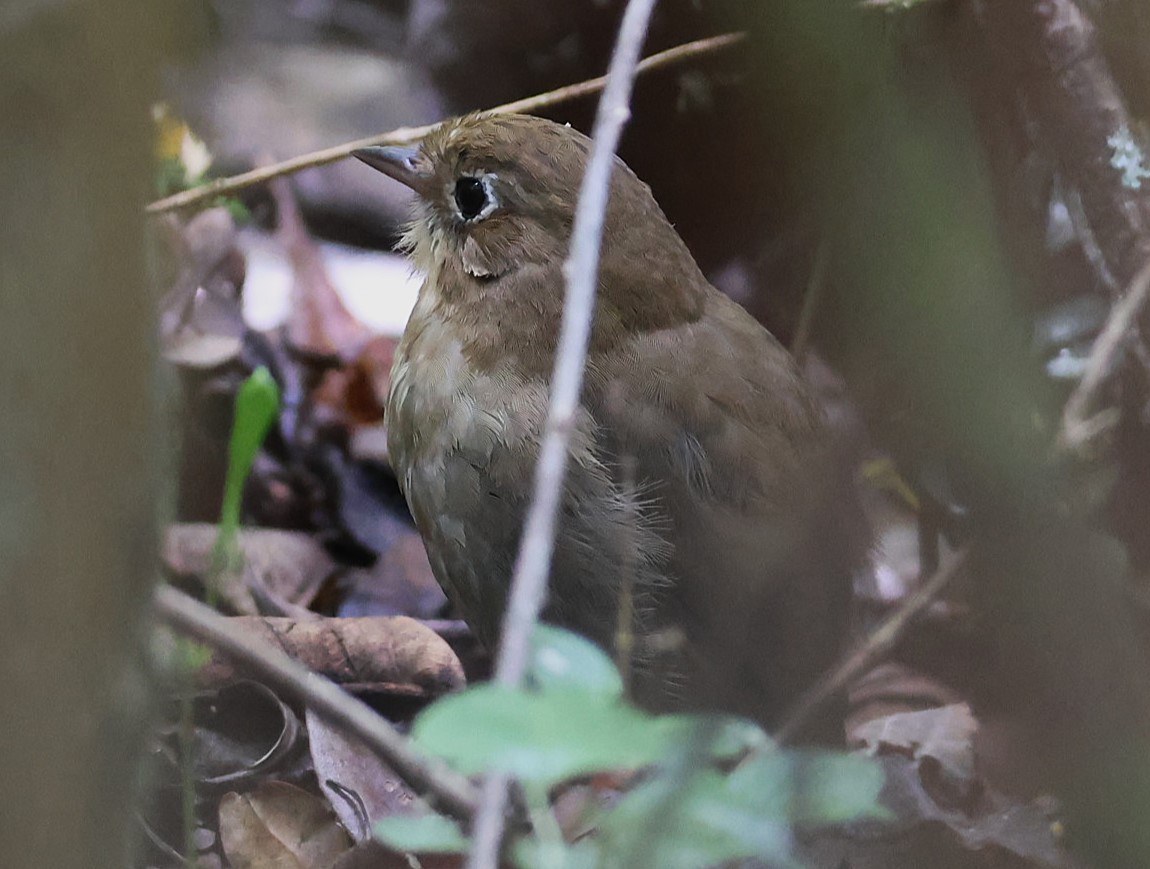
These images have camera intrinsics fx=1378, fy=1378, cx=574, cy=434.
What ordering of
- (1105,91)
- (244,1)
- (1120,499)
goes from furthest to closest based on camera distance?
(244,1) < (1105,91) < (1120,499)

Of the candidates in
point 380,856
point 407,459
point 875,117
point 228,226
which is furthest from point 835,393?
point 228,226

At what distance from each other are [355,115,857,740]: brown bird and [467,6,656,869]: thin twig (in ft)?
2.68

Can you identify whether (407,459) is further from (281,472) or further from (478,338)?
(281,472)

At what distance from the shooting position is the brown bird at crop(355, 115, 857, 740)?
200cm

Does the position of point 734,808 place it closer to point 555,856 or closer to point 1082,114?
point 555,856

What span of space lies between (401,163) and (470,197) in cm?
18

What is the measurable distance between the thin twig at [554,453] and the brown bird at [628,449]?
0.82 meters

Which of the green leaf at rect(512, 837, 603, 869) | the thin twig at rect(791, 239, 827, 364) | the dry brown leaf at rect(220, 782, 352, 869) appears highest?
the thin twig at rect(791, 239, 827, 364)

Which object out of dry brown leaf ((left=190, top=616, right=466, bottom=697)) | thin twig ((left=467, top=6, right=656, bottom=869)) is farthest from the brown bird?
thin twig ((left=467, top=6, right=656, bottom=869))

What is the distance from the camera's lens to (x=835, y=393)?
92.7 inches

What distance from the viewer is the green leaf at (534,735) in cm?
75

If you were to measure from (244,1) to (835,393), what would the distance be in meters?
2.37

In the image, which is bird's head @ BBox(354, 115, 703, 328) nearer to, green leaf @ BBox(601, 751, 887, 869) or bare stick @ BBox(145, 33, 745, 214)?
bare stick @ BBox(145, 33, 745, 214)

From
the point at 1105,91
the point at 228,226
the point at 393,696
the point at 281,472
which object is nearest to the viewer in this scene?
the point at 1105,91
